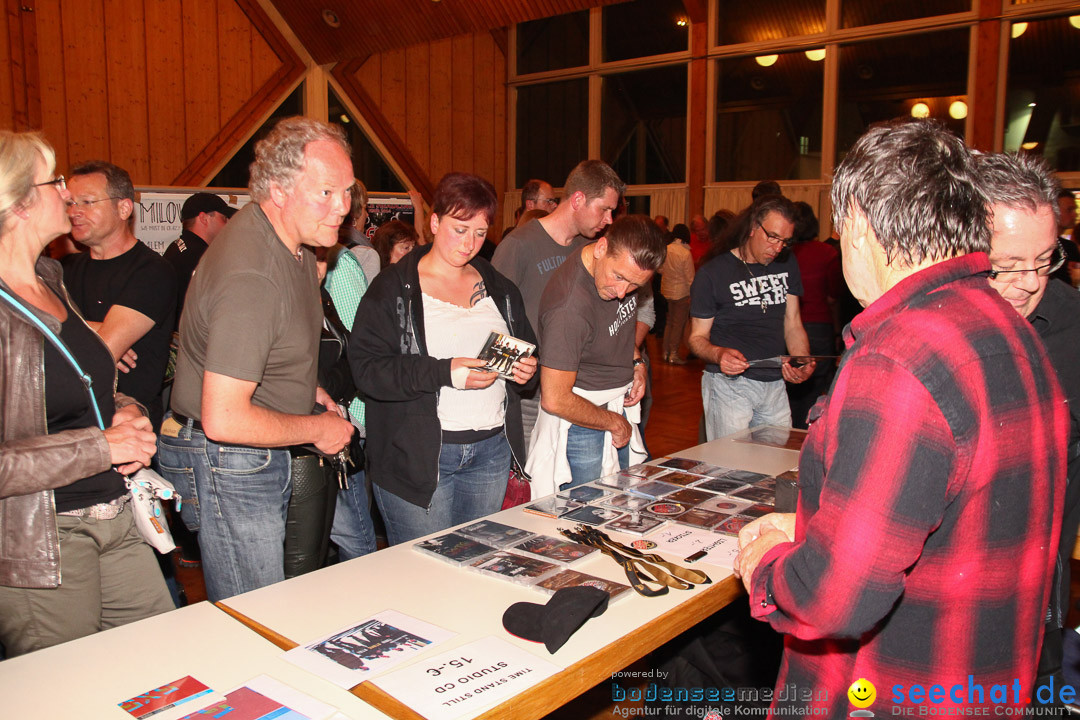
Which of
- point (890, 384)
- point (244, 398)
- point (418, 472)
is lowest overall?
point (418, 472)

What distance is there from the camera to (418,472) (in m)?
2.28

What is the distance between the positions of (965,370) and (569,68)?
13298 mm

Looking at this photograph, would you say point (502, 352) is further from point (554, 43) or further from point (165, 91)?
point (554, 43)

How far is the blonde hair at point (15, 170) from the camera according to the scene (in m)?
1.56

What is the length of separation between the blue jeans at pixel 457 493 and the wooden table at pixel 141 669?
0.84m

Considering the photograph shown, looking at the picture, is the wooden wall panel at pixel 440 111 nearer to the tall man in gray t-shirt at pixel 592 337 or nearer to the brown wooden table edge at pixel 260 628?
the tall man in gray t-shirt at pixel 592 337

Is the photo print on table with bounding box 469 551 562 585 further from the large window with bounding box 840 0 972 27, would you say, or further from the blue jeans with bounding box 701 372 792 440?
the large window with bounding box 840 0 972 27

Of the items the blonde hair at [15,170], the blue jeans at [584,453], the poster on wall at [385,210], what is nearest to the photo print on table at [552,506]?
the blue jeans at [584,453]

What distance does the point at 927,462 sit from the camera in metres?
0.94

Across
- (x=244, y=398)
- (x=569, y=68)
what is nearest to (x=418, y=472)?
(x=244, y=398)

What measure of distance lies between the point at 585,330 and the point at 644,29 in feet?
37.0

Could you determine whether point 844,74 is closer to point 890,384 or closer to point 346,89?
point 346,89

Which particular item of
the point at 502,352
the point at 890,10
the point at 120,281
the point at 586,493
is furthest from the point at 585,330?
the point at 890,10

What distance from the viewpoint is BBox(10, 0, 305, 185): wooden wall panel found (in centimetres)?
855
